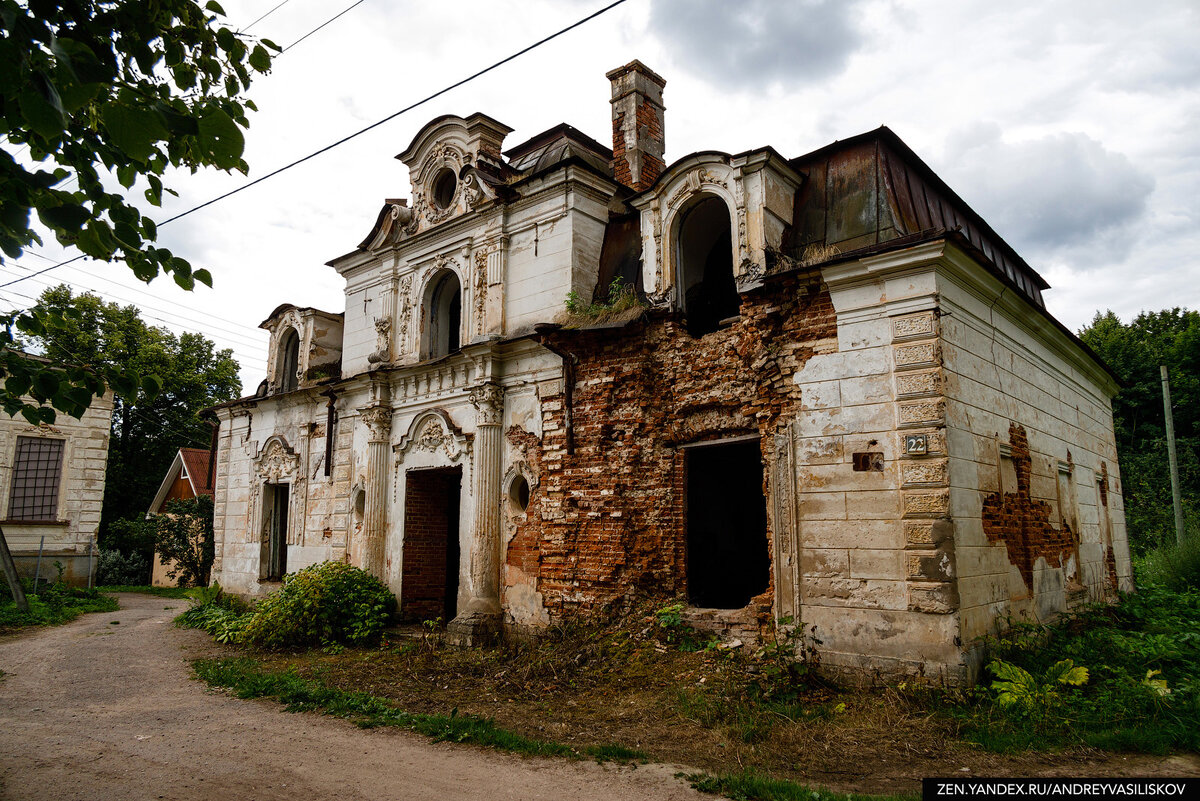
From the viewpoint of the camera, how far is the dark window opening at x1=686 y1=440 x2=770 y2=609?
39.3 feet

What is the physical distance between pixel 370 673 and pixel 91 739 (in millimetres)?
3397

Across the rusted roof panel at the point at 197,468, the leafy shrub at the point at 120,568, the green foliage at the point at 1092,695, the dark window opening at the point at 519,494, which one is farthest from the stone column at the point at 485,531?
the rusted roof panel at the point at 197,468

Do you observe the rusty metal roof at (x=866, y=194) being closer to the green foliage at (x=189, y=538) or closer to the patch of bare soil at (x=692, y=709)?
the patch of bare soil at (x=692, y=709)

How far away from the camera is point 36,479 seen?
846 inches

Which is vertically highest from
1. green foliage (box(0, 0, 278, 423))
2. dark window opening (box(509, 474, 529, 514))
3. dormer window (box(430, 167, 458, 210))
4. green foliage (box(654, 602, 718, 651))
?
dormer window (box(430, 167, 458, 210))

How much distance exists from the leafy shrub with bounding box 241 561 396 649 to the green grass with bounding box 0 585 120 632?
6990mm

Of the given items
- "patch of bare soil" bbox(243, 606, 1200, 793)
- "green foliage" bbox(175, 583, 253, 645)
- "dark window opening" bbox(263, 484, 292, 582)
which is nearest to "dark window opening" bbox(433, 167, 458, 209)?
"dark window opening" bbox(263, 484, 292, 582)

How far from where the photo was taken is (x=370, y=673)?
9.88m

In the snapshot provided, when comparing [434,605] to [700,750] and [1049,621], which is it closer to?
[700,750]

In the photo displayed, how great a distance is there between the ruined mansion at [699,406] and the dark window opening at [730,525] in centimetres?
7

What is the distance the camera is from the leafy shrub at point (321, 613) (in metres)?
12.0

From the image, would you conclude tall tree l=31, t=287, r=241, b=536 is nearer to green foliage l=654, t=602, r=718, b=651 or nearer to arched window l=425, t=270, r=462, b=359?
arched window l=425, t=270, r=462, b=359

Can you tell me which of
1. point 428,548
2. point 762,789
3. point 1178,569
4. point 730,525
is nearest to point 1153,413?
point 1178,569

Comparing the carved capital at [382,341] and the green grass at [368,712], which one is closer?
the green grass at [368,712]
